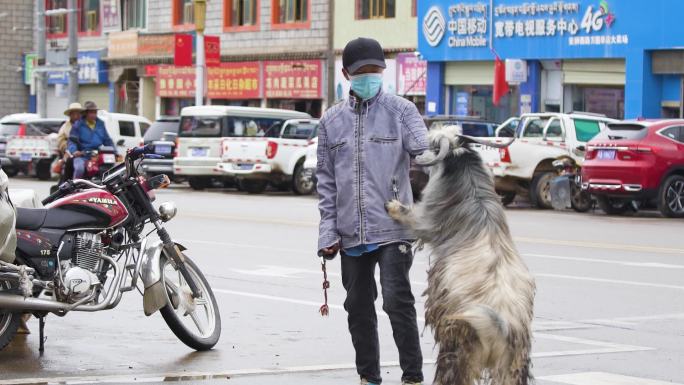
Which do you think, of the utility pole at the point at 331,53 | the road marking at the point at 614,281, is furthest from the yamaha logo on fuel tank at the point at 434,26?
the road marking at the point at 614,281

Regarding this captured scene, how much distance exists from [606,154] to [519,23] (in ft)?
47.3

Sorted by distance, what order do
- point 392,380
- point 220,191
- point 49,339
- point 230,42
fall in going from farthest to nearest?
point 230,42, point 220,191, point 49,339, point 392,380

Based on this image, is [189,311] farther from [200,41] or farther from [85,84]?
[85,84]

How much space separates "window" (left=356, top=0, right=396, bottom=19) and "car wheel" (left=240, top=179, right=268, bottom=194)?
11.3m

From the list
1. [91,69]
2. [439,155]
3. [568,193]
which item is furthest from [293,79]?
[439,155]

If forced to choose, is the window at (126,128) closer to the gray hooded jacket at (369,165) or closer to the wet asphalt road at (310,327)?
the wet asphalt road at (310,327)

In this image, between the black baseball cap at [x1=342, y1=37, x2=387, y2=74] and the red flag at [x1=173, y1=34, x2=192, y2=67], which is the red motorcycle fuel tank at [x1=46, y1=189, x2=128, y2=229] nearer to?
the black baseball cap at [x1=342, y1=37, x2=387, y2=74]

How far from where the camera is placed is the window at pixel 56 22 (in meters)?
60.2

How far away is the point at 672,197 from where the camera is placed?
24250 mm

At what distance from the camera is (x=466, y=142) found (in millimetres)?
7309

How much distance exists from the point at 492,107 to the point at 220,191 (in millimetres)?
9407

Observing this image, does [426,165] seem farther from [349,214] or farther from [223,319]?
[223,319]

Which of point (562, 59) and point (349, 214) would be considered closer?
point (349, 214)

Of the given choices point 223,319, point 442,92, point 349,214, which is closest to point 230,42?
point 442,92
